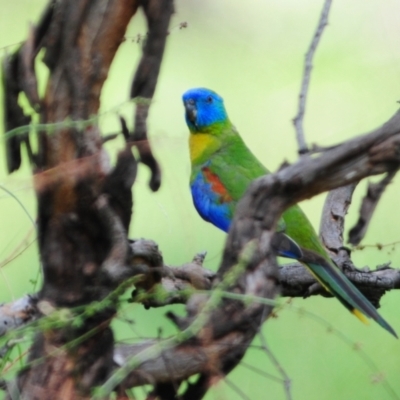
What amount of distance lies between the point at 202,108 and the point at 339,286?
504 millimetres

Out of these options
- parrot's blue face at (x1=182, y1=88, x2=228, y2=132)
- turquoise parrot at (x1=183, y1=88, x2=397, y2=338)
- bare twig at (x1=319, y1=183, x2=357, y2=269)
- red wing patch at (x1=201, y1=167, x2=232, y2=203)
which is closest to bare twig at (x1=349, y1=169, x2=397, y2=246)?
turquoise parrot at (x1=183, y1=88, x2=397, y2=338)

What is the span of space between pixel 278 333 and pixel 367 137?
1.97 ft

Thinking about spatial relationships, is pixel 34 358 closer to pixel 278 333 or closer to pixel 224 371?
pixel 224 371

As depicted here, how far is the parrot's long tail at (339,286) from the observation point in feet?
2.64

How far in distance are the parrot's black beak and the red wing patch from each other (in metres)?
0.13

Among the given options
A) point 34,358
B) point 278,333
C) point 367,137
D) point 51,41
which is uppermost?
point 51,41

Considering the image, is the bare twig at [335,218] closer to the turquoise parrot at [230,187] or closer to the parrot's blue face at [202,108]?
the turquoise parrot at [230,187]

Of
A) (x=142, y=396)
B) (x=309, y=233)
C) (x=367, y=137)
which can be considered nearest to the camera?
(x=367, y=137)

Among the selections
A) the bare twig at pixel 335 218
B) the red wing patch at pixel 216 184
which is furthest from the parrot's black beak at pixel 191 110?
the bare twig at pixel 335 218

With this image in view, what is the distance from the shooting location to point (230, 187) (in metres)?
1.07

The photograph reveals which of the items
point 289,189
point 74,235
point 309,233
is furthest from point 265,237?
point 309,233

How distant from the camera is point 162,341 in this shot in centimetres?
46

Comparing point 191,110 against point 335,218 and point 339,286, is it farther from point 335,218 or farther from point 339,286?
point 339,286

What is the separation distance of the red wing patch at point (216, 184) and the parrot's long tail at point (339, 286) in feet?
0.69
